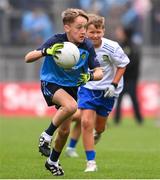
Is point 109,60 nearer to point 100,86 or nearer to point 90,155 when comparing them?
point 100,86

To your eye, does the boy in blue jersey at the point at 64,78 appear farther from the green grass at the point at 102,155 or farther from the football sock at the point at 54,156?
the green grass at the point at 102,155

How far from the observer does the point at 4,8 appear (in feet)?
87.1

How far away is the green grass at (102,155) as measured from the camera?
1015 cm

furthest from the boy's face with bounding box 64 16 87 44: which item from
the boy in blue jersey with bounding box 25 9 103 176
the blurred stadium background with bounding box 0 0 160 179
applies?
the blurred stadium background with bounding box 0 0 160 179

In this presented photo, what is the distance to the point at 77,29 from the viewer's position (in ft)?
33.0

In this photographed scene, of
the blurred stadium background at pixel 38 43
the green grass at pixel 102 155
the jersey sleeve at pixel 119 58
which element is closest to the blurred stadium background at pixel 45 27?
the blurred stadium background at pixel 38 43

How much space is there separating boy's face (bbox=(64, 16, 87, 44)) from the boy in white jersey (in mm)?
1011

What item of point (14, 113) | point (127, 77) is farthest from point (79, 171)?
point (14, 113)

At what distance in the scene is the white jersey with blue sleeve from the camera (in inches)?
460

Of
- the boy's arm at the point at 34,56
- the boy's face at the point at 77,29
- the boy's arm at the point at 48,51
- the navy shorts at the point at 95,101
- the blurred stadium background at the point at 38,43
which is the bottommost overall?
the blurred stadium background at the point at 38,43

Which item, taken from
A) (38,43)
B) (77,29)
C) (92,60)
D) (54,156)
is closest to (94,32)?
(92,60)

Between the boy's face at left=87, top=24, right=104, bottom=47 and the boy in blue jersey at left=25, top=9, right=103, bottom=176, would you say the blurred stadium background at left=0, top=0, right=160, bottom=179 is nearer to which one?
the boy's face at left=87, top=24, right=104, bottom=47

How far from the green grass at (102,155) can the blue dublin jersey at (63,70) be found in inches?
46.7

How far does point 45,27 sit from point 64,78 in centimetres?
1658
